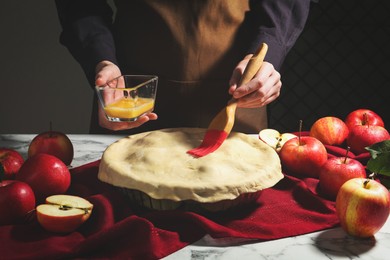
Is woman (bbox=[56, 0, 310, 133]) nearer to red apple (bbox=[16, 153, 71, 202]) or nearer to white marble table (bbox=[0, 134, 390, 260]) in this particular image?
red apple (bbox=[16, 153, 71, 202])

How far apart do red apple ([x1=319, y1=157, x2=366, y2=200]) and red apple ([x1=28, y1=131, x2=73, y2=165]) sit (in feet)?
2.13

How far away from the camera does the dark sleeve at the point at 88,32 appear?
5.20ft

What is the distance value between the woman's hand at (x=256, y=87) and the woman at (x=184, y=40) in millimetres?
220

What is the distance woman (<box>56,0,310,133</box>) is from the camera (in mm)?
1610

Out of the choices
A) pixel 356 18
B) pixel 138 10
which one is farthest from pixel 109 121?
pixel 356 18

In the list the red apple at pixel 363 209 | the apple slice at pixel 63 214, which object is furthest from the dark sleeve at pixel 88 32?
the red apple at pixel 363 209

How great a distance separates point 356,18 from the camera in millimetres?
3107

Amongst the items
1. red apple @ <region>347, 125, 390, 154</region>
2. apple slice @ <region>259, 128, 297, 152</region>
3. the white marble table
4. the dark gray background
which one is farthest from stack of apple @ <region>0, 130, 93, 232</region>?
the dark gray background

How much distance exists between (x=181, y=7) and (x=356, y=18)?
1833 mm

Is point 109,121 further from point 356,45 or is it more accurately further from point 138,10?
point 356,45

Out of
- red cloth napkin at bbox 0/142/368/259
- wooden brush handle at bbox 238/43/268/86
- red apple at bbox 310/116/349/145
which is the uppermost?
wooden brush handle at bbox 238/43/268/86

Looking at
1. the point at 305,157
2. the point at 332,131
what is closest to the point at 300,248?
the point at 305,157

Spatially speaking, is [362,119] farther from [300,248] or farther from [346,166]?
[300,248]

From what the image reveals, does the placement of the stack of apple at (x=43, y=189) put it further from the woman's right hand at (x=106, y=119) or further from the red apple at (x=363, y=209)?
the red apple at (x=363, y=209)
